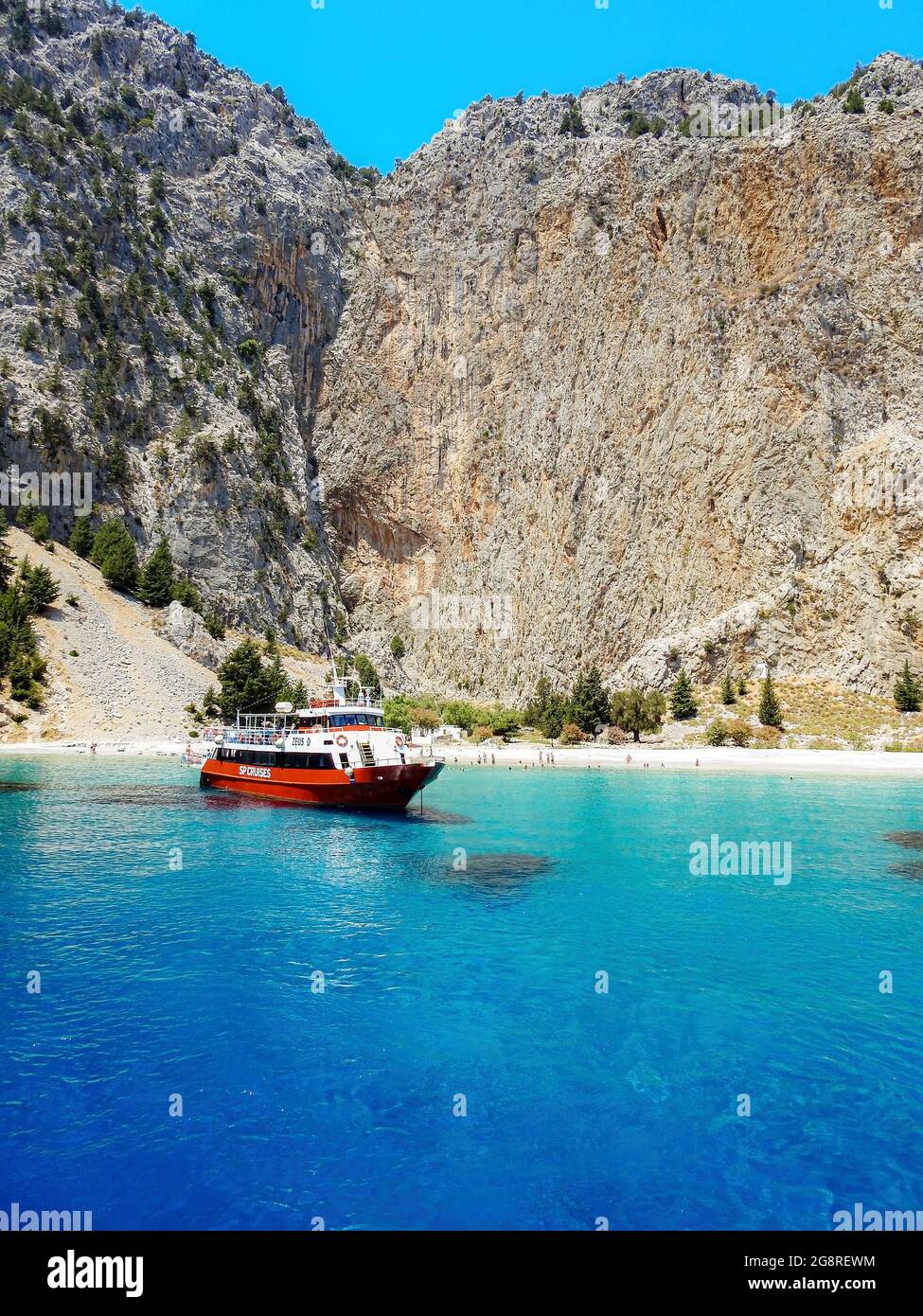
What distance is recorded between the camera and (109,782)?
52188 mm

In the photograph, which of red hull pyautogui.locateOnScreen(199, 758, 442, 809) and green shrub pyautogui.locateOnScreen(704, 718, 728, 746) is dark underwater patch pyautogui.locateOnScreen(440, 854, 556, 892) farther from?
green shrub pyautogui.locateOnScreen(704, 718, 728, 746)

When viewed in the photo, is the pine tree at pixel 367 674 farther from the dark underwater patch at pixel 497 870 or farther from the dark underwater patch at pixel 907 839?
the dark underwater patch at pixel 907 839

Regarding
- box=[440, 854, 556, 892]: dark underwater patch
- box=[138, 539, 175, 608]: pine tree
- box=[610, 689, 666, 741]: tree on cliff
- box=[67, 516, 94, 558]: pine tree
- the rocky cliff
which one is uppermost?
the rocky cliff

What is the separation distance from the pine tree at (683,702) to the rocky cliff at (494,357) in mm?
3720

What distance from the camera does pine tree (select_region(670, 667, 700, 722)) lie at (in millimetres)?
78812

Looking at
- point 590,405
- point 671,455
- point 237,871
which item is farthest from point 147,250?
point 237,871

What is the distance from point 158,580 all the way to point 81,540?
414 inches

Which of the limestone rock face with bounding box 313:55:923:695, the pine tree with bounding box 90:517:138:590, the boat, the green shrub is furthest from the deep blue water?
the pine tree with bounding box 90:517:138:590

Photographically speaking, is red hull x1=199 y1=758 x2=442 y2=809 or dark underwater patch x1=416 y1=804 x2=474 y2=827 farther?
red hull x1=199 y1=758 x2=442 y2=809

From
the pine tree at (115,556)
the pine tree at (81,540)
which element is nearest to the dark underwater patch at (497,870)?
the pine tree at (115,556)

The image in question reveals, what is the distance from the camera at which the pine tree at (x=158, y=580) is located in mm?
94562

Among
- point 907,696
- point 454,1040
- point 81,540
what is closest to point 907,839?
point 454,1040

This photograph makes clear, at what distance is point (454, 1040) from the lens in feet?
51.0

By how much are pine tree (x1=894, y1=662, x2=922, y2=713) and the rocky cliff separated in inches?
120
